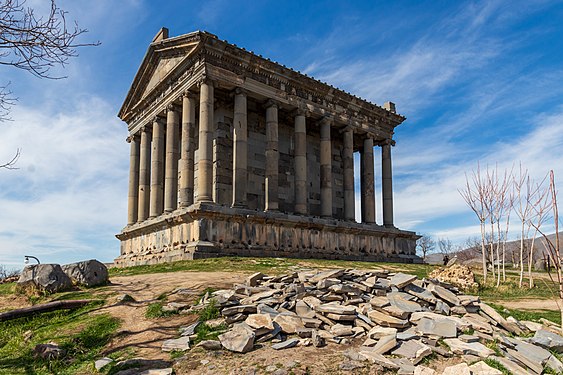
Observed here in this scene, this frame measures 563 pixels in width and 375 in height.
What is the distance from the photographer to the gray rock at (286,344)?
8.39m

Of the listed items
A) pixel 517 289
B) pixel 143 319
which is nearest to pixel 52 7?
pixel 143 319

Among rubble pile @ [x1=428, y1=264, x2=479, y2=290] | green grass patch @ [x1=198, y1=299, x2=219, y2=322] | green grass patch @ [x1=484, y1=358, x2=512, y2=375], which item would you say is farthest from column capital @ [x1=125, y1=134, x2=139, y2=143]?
green grass patch @ [x1=484, y1=358, x2=512, y2=375]

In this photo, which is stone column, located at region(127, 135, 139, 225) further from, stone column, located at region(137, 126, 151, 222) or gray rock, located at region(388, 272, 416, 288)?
gray rock, located at region(388, 272, 416, 288)

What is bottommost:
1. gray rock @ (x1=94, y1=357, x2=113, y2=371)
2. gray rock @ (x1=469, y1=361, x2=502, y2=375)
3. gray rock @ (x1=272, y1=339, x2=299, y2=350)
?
gray rock @ (x1=94, y1=357, x2=113, y2=371)

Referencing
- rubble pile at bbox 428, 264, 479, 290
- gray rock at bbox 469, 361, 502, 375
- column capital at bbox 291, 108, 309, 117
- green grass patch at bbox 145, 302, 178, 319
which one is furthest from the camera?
column capital at bbox 291, 108, 309, 117

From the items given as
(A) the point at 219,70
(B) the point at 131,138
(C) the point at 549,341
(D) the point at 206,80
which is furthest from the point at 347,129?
(C) the point at 549,341

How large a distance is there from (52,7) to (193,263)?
1159 centimetres

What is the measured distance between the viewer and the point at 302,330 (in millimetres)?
9000

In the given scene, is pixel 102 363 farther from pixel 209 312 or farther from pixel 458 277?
pixel 458 277

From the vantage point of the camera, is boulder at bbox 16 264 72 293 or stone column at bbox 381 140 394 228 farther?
stone column at bbox 381 140 394 228

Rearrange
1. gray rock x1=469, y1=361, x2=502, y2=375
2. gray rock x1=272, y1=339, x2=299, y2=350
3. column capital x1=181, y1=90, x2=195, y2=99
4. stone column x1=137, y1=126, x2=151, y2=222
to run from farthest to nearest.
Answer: stone column x1=137, y1=126, x2=151, y2=222 < column capital x1=181, y1=90, x2=195, y2=99 < gray rock x1=272, y1=339, x2=299, y2=350 < gray rock x1=469, y1=361, x2=502, y2=375

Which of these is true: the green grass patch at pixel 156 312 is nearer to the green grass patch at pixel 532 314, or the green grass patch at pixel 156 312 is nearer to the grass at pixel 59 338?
the grass at pixel 59 338

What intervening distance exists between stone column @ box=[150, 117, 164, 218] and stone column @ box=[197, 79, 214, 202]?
505 cm

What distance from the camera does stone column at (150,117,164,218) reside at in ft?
87.6
